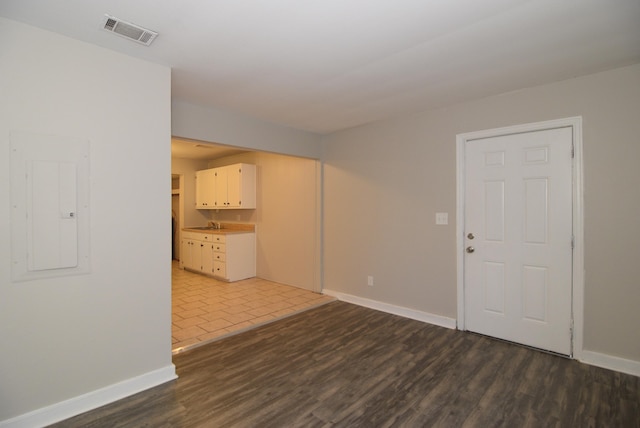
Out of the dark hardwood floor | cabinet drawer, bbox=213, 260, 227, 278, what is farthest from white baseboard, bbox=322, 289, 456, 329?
cabinet drawer, bbox=213, 260, 227, 278

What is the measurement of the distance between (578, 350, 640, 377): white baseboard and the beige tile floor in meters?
2.87

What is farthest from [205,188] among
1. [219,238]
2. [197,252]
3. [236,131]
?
[236,131]

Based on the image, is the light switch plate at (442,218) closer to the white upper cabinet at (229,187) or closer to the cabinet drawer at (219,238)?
the white upper cabinet at (229,187)

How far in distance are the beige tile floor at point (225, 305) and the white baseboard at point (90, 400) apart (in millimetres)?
546

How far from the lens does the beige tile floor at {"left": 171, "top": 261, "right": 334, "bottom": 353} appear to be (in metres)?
3.40

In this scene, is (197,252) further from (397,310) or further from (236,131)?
(397,310)

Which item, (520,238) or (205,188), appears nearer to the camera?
(520,238)

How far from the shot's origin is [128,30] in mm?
1963

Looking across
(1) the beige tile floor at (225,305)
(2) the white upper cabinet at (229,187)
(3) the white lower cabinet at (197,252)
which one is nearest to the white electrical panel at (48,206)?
(1) the beige tile floor at (225,305)

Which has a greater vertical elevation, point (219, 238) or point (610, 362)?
point (219, 238)

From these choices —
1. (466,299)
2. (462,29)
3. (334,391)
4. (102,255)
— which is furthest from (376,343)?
(462,29)

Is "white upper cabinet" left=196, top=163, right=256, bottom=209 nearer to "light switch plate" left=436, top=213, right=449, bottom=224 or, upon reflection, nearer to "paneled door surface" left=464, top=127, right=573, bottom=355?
"light switch plate" left=436, top=213, right=449, bottom=224

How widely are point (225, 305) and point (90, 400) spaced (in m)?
2.20

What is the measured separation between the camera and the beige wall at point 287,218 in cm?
495
